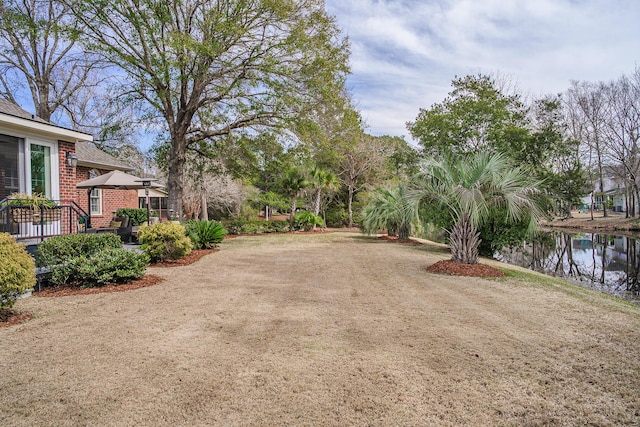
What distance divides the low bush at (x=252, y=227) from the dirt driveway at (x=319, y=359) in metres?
13.6

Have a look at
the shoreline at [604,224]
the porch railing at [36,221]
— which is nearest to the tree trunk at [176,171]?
the porch railing at [36,221]

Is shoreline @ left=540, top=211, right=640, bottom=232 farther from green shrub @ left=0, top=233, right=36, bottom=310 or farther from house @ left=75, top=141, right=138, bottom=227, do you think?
green shrub @ left=0, top=233, right=36, bottom=310

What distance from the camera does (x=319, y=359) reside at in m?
3.45

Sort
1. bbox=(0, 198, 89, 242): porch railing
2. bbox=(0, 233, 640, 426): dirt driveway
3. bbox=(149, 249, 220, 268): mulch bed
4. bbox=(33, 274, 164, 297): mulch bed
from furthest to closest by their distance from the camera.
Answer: bbox=(149, 249, 220, 268): mulch bed → bbox=(0, 198, 89, 242): porch railing → bbox=(33, 274, 164, 297): mulch bed → bbox=(0, 233, 640, 426): dirt driveway

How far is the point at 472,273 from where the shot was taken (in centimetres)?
803

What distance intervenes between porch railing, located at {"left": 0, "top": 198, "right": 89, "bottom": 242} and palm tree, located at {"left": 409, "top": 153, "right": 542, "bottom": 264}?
27.0 feet

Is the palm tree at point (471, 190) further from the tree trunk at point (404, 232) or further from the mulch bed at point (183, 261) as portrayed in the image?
the tree trunk at point (404, 232)

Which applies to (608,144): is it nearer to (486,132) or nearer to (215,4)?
(486,132)

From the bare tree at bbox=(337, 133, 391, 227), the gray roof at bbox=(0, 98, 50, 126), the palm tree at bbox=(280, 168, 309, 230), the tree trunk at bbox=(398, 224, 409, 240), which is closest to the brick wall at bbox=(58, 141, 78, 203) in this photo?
the gray roof at bbox=(0, 98, 50, 126)

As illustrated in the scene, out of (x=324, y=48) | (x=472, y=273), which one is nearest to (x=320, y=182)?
(x=324, y=48)

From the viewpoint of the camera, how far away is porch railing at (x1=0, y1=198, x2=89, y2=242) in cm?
736

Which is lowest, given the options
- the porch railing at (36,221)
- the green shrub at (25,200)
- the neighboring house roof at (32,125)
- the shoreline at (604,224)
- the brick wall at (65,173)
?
the shoreline at (604,224)

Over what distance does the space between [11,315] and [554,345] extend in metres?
6.55

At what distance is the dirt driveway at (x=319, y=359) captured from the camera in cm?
261
